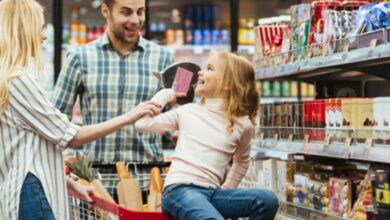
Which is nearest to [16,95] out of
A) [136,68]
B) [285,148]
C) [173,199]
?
[173,199]

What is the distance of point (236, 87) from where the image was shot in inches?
112

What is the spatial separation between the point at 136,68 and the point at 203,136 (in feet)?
2.78

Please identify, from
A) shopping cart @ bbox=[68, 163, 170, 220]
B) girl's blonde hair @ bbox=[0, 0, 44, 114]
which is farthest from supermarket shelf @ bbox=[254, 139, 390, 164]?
girl's blonde hair @ bbox=[0, 0, 44, 114]

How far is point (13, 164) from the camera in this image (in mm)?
2490

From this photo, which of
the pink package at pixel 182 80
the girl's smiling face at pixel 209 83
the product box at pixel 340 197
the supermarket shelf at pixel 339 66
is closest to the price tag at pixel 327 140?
the product box at pixel 340 197

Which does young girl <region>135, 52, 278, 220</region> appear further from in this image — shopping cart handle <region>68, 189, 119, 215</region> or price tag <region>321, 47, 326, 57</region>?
price tag <region>321, 47, 326, 57</region>

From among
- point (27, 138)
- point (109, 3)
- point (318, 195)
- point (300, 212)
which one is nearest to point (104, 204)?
point (27, 138)

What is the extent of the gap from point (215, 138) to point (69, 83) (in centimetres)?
101

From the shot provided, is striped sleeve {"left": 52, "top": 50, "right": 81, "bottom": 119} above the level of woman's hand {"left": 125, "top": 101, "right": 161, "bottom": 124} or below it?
above

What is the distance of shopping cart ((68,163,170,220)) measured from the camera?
2309 mm

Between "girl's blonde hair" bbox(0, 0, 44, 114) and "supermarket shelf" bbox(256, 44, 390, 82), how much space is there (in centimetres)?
108

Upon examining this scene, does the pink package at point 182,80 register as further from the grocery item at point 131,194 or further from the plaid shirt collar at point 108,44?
the plaid shirt collar at point 108,44

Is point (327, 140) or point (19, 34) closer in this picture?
point (19, 34)

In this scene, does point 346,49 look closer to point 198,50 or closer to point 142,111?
point 142,111
